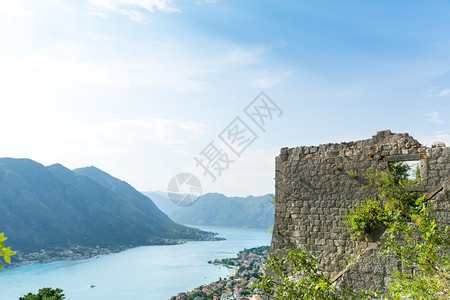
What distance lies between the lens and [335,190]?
650cm

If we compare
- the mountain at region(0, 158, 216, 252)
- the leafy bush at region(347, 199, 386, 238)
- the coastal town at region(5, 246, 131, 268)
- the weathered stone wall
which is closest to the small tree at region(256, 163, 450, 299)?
the leafy bush at region(347, 199, 386, 238)

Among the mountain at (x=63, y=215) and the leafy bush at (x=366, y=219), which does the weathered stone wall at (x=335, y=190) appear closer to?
the leafy bush at (x=366, y=219)

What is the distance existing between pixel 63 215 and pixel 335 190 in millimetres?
126511

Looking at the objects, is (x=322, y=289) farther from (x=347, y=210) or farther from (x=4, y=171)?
(x=4, y=171)

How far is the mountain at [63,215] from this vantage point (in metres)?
96.4

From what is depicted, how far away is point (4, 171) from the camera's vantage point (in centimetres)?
11175

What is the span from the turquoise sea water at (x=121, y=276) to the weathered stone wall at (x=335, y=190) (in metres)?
52.5

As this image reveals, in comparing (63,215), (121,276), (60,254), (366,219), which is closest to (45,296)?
(366,219)

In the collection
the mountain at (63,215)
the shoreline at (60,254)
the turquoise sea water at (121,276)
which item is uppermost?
the mountain at (63,215)

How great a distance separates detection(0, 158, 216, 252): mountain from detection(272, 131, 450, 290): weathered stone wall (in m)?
97.7

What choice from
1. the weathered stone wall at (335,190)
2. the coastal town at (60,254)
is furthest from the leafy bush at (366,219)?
the coastal town at (60,254)

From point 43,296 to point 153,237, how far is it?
12248cm

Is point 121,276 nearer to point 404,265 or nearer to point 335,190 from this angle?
point 335,190

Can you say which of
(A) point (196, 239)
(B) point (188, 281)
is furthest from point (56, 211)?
(B) point (188, 281)
